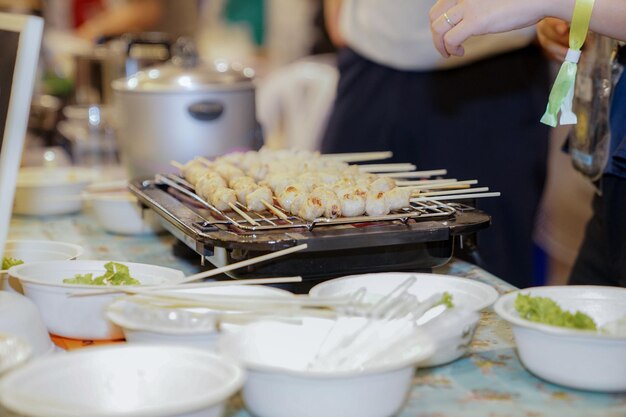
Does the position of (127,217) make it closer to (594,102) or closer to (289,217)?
(289,217)

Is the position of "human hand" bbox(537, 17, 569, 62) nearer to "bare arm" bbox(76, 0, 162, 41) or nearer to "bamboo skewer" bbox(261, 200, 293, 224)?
"bamboo skewer" bbox(261, 200, 293, 224)

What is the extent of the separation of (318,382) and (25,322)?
44 cm

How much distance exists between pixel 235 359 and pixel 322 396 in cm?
A: 10

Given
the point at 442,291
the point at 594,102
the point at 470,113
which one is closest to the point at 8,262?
→ the point at 442,291

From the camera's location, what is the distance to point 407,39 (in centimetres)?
275

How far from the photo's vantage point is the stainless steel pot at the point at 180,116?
2350 millimetres

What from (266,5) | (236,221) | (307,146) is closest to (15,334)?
(236,221)

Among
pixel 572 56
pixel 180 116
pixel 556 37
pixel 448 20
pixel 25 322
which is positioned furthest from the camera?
→ pixel 180 116

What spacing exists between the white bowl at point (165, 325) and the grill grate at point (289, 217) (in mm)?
306

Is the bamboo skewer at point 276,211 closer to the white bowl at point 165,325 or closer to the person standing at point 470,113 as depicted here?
the white bowl at point 165,325

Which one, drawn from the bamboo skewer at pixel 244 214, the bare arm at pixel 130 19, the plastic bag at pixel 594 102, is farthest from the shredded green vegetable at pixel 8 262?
the bare arm at pixel 130 19

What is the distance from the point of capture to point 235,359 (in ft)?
3.22

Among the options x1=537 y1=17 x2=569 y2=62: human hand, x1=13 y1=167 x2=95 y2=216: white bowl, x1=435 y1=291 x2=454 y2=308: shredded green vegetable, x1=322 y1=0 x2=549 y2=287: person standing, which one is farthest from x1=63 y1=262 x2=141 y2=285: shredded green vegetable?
x1=322 y1=0 x2=549 y2=287: person standing

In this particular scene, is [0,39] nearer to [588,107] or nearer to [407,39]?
[588,107]
